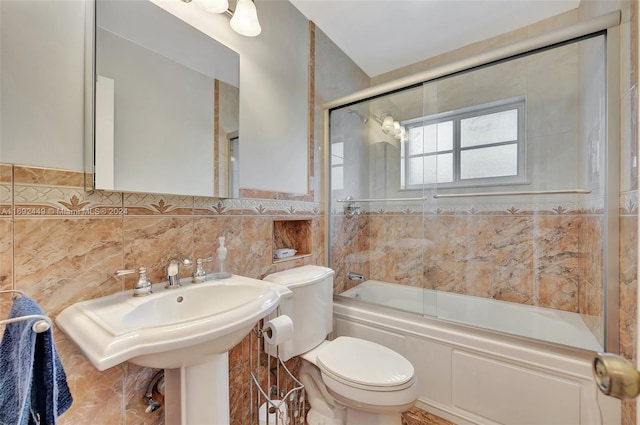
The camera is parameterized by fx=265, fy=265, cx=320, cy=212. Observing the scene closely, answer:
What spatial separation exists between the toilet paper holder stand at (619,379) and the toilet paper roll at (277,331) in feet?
3.02

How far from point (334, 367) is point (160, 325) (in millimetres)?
890

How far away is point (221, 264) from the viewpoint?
1199 millimetres

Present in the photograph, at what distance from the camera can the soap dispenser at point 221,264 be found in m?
1.18

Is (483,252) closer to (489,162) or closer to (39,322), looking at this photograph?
(489,162)

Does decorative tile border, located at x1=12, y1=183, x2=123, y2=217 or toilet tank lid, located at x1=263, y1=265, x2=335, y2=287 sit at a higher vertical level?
decorative tile border, located at x1=12, y1=183, x2=123, y2=217

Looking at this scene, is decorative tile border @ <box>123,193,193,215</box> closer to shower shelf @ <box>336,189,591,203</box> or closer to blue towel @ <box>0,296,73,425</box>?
blue towel @ <box>0,296,73,425</box>

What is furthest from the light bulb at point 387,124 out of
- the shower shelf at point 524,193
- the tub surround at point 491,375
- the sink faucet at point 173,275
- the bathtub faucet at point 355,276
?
the sink faucet at point 173,275

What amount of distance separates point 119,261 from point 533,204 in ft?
7.79

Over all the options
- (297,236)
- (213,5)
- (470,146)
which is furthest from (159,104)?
(470,146)

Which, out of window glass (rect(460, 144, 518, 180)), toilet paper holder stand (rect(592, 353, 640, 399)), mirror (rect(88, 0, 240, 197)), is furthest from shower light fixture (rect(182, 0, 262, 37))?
window glass (rect(460, 144, 518, 180))

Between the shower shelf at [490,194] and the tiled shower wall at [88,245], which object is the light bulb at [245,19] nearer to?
the tiled shower wall at [88,245]

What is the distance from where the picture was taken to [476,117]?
2021 millimetres

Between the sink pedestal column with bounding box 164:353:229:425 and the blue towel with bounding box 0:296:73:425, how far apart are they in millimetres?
320

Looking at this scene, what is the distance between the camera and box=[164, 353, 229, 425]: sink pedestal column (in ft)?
2.74
